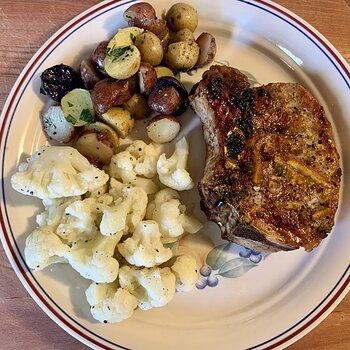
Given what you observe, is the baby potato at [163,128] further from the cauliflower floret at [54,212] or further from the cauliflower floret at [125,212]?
the cauliflower floret at [54,212]

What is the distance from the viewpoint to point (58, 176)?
1.87 m

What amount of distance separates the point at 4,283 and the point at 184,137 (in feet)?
3.23

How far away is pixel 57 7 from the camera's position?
2.20 metres

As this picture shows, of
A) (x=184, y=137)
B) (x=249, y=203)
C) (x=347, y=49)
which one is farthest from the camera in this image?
(x=347, y=49)

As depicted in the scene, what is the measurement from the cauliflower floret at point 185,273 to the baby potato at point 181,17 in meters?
0.96

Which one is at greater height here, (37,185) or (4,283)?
(37,185)

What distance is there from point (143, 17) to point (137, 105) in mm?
350

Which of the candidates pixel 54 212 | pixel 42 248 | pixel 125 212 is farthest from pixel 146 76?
pixel 42 248

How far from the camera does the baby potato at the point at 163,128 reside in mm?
1995

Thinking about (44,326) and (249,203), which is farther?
(44,326)

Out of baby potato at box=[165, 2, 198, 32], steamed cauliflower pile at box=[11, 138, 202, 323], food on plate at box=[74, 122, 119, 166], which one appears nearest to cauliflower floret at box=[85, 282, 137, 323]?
steamed cauliflower pile at box=[11, 138, 202, 323]

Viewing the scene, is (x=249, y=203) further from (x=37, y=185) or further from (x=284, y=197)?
(x=37, y=185)

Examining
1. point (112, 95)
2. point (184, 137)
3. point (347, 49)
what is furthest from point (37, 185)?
point (347, 49)

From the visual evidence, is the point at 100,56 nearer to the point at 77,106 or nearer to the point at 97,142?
the point at 77,106
